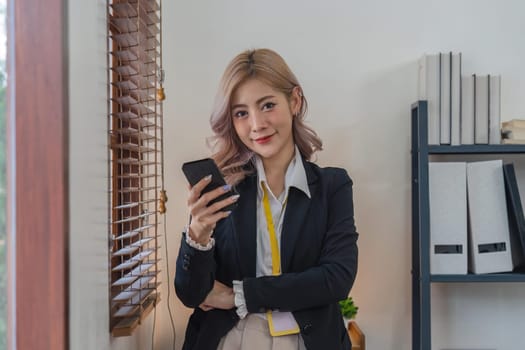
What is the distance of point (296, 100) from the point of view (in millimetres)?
1620

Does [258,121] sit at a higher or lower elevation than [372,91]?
lower

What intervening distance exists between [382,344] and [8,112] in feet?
5.11

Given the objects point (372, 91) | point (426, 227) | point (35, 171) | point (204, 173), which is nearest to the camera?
point (35, 171)

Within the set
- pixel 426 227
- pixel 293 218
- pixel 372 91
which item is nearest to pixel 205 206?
pixel 293 218

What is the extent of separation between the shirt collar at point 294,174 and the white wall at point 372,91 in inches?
15.1

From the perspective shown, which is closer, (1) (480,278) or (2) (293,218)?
(2) (293,218)

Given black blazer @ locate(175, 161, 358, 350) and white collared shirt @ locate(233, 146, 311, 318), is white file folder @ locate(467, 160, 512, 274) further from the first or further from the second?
white collared shirt @ locate(233, 146, 311, 318)

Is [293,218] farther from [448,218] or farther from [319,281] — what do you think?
[448,218]

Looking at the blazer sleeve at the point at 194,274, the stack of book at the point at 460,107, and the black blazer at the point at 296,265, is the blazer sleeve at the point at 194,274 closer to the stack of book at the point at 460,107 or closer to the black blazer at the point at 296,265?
the black blazer at the point at 296,265

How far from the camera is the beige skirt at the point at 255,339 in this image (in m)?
1.45

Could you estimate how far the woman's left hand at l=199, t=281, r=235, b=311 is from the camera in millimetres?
1454

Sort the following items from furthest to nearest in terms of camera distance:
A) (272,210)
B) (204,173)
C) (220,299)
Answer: (272,210), (220,299), (204,173)

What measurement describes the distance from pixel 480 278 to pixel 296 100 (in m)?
0.84

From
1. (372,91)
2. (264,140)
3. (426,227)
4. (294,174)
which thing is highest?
(372,91)
